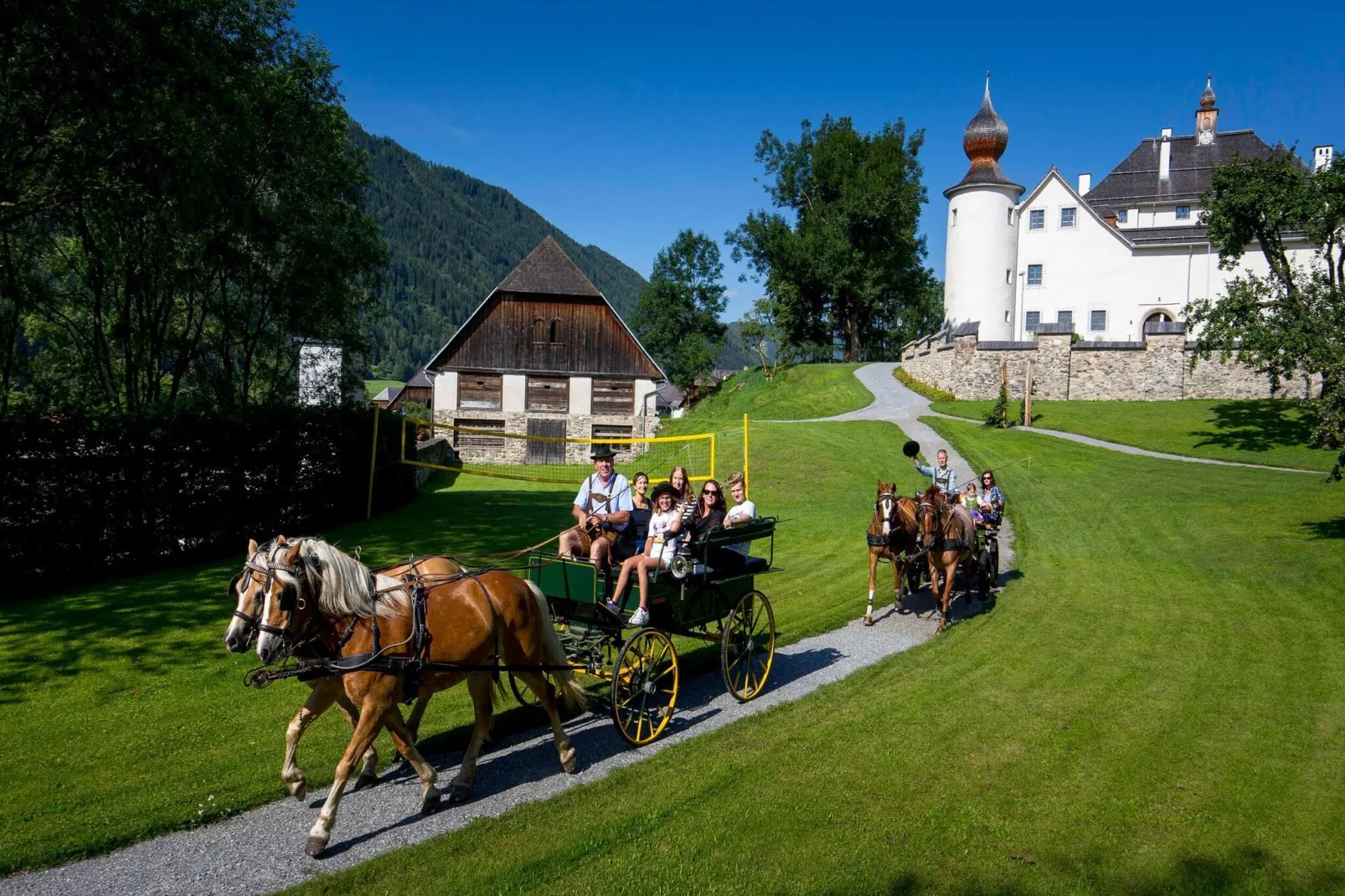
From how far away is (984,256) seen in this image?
44.7 m

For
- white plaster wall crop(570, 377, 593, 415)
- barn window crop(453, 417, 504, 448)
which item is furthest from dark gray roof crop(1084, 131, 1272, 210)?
barn window crop(453, 417, 504, 448)

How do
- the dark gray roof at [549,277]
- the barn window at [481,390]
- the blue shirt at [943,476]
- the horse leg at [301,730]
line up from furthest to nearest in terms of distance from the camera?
the dark gray roof at [549,277] → the barn window at [481,390] → the blue shirt at [943,476] → the horse leg at [301,730]

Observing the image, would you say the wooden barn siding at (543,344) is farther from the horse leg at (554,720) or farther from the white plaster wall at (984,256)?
the horse leg at (554,720)

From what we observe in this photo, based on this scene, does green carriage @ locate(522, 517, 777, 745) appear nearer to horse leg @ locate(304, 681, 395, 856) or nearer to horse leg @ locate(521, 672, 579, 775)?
horse leg @ locate(521, 672, 579, 775)

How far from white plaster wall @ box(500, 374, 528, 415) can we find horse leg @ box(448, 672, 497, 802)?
35837 millimetres

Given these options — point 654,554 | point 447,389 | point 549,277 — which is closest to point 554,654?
point 654,554

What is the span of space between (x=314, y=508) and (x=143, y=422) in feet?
16.4

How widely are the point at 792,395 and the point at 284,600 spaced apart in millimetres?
40555

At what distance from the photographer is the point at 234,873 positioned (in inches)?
206

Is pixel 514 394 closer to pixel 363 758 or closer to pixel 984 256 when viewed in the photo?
pixel 984 256

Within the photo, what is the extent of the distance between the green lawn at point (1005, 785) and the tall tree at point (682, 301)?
182 feet

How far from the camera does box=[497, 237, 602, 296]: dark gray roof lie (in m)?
41.9

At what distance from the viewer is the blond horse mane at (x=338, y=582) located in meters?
5.66

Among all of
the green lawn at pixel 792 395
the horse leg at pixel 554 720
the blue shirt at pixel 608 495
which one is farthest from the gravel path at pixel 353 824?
the green lawn at pixel 792 395
